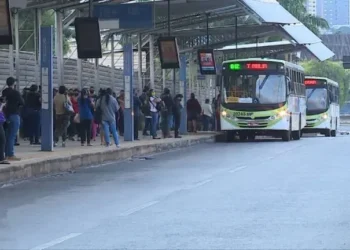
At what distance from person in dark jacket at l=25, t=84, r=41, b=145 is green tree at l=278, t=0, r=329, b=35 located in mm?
48008

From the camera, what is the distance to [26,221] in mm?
12516

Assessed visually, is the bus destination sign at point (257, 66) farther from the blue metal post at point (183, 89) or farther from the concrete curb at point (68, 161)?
the concrete curb at point (68, 161)

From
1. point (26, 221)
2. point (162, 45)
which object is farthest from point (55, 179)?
point (162, 45)

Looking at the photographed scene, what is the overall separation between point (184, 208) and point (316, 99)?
38.1 meters

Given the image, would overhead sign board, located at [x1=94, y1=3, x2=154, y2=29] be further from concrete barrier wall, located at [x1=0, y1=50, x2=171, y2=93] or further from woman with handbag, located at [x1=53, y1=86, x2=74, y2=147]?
woman with handbag, located at [x1=53, y1=86, x2=74, y2=147]

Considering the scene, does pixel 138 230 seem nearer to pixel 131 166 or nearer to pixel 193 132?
pixel 131 166

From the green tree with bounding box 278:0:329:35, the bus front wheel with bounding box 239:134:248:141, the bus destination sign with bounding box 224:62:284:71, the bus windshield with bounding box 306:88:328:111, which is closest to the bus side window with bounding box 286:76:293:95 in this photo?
the bus destination sign with bounding box 224:62:284:71

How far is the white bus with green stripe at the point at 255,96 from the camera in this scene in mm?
38000

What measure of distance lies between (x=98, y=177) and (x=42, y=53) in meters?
4.59

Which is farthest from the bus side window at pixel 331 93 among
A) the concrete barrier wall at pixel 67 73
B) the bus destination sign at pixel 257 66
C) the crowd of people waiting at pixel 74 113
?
the crowd of people waiting at pixel 74 113

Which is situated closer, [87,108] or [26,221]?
[26,221]

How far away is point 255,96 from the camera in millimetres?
38062

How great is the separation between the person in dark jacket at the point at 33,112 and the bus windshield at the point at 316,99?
25.1m

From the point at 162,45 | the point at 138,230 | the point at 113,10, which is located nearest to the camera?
the point at 138,230
